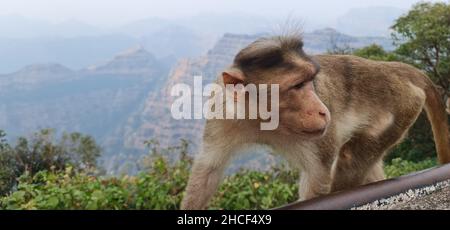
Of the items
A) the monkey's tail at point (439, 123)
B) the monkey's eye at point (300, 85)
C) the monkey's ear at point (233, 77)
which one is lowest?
the monkey's tail at point (439, 123)

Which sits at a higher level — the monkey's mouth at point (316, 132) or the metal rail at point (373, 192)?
the monkey's mouth at point (316, 132)

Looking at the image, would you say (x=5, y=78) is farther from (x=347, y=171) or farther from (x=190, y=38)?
(x=347, y=171)

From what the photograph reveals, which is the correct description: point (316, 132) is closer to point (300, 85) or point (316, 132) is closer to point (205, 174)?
point (300, 85)

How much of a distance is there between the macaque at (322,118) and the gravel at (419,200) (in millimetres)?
452

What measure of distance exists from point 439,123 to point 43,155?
3364 millimetres

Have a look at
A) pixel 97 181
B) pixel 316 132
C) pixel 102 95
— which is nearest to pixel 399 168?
pixel 97 181

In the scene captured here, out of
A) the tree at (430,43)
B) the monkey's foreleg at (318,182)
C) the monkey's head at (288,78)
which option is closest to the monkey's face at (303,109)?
the monkey's head at (288,78)

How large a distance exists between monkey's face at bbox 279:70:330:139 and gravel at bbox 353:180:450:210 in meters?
0.45

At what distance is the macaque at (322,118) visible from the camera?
279 centimetres

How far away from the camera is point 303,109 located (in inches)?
108

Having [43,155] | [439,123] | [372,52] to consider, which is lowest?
[43,155]

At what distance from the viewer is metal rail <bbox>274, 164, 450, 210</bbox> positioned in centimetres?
209

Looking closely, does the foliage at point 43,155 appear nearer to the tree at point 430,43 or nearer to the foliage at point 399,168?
the foliage at point 399,168
